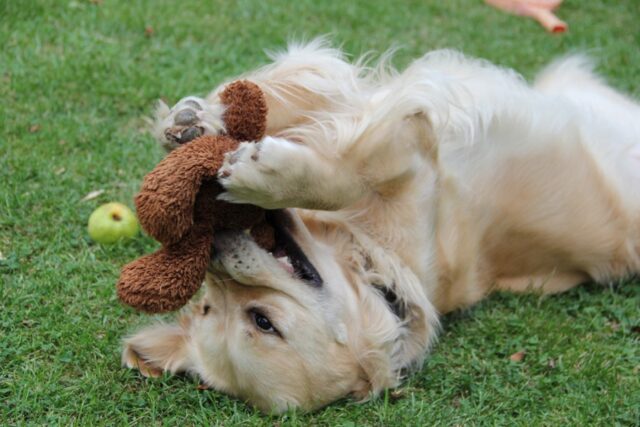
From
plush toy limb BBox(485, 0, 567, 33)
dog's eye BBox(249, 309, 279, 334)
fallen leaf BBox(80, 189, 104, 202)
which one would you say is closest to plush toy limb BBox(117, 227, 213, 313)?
dog's eye BBox(249, 309, 279, 334)

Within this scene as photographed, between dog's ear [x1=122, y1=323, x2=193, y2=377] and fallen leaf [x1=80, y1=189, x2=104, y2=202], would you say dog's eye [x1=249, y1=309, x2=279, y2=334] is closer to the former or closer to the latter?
dog's ear [x1=122, y1=323, x2=193, y2=377]

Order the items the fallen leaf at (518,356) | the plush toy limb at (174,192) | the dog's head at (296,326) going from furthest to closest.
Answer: the fallen leaf at (518,356), the dog's head at (296,326), the plush toy limb at (174,192)

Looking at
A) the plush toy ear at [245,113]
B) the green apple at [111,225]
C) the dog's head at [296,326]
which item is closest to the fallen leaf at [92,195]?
the green apple at [111,225]

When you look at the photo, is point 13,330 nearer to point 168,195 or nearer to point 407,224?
point 168,195

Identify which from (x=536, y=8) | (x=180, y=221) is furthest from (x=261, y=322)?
(x=536, y=8)

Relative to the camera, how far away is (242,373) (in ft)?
9.78

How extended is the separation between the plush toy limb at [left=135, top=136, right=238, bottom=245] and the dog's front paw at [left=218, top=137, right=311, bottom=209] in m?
0.07

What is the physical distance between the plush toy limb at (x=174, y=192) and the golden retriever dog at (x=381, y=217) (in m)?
0.09

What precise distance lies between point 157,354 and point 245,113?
102 centimetres

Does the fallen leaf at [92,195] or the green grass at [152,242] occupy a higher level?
the green grass at [152,242]

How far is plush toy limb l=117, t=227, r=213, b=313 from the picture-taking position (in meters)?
2.62

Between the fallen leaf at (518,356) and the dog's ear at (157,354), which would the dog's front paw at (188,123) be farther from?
the fallen leaf at (518,356)

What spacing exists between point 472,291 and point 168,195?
1.60 meters

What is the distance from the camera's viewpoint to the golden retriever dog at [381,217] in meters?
2.93
